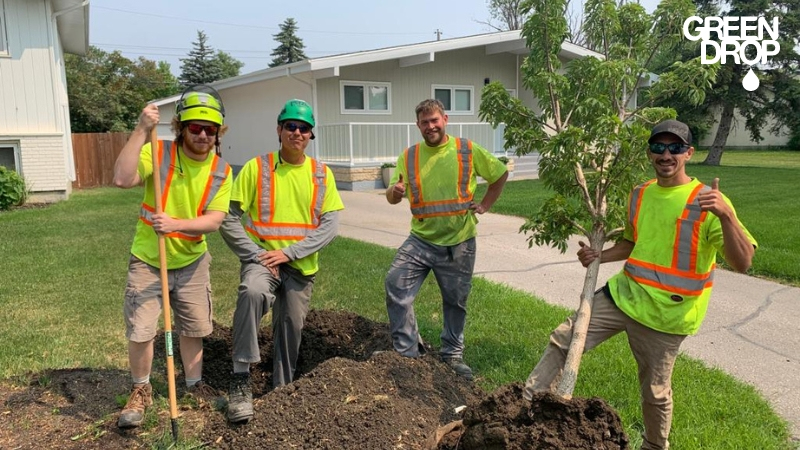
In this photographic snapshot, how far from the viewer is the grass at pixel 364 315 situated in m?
3.80

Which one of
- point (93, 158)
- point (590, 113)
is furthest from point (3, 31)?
point (590, 113)

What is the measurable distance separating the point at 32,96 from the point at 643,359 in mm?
16076

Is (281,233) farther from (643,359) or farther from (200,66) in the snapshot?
(200,66)

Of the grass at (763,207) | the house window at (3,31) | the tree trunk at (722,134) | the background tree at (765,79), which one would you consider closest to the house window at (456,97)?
the grass at (763,207)

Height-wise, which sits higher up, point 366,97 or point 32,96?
point 366,97

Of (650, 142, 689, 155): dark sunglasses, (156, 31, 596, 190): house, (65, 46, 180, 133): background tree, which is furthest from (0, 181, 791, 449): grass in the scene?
(65, 46, 180, 133): background tree

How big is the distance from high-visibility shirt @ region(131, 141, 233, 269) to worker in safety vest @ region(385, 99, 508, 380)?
128cm

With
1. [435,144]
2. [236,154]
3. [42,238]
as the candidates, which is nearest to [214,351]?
[435,144]

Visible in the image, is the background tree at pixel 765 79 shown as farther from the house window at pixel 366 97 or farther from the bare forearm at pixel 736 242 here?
the bare forearm at pixel 736 242

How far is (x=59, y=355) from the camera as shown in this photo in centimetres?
486

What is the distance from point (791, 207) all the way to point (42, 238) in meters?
14.2

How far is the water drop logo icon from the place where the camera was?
2292 centimetres

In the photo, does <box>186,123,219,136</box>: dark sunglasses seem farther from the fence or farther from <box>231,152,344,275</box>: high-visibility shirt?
the fence

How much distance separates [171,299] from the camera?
12.7 feet
